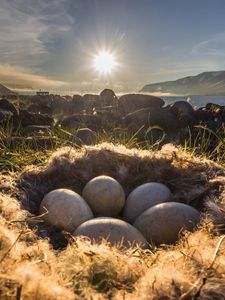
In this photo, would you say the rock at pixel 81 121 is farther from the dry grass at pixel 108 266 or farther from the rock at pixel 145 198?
the dry grass at pixel 108 266

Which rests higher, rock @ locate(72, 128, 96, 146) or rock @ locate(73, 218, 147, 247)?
rock @ locate(72, 128, 96, 146)

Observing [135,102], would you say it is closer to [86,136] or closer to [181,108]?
[181,108]

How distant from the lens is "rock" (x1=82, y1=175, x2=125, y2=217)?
15.7 feet

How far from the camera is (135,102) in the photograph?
23828 millimetres

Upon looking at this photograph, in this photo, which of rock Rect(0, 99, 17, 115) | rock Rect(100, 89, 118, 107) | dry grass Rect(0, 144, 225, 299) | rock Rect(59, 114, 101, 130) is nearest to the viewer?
dry grass Rect(0, 144, 225, 299)

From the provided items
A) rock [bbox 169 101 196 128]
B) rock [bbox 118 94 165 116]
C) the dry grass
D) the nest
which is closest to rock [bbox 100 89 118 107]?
rock [bbox 118 94 165 116]

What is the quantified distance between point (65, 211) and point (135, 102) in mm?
19732

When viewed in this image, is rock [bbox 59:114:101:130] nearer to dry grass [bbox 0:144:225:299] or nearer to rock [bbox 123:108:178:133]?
rock [bbox 123:108:178:133]

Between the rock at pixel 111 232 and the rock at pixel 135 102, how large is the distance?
18.6 m

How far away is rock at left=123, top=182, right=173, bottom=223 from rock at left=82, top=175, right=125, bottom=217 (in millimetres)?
121

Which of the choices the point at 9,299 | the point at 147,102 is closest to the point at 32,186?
the point at 9,299

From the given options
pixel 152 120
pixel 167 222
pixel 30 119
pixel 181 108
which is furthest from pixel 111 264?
pixel 181 108

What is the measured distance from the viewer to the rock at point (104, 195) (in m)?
4.79

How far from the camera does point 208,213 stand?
367cm
